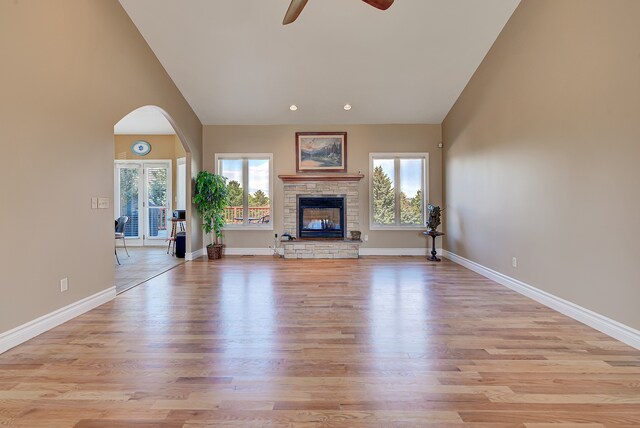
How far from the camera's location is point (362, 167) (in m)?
7.07

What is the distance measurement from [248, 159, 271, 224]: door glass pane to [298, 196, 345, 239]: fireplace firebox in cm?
79

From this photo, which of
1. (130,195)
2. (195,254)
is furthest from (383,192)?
(130,195)

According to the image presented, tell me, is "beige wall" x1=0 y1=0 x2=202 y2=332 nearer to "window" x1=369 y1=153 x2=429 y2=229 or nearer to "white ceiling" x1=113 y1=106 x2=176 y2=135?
"white ceiling" x1=113 y1=106 x2=176 y2=135

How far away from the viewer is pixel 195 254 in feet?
21.9

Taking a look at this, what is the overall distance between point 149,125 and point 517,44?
7.99 meters

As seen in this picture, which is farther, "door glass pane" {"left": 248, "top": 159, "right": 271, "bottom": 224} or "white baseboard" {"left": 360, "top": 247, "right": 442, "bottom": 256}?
"door glass pane" {"left": 248, "top": 159, "right": 271, "bottom": 224}

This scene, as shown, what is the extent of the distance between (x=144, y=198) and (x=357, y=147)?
20.1 feet

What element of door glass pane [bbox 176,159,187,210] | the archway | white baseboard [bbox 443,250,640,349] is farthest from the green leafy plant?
A: white baseboard [bbox 443,250,640,349]

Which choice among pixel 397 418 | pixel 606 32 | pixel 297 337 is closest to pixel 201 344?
pixel 297 337

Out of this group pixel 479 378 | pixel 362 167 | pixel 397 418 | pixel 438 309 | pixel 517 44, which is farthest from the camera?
pixel 362 167

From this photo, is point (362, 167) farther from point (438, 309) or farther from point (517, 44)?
point (438, 309)

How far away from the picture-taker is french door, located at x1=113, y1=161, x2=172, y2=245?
8.70 meters

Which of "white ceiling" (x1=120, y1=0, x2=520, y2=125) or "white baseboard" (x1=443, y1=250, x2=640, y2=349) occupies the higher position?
"white ceiling" (x1=120, y1=0, x2=520, y2=125)

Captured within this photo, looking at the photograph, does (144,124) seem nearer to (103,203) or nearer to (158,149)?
(158,149)
